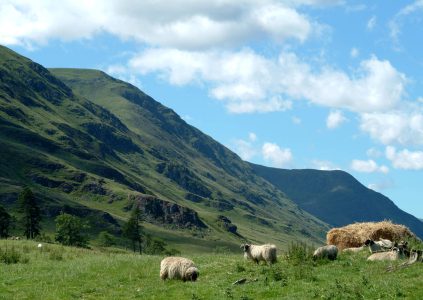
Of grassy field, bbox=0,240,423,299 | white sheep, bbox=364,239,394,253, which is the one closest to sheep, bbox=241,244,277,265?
grassy field, bbox=0,240,423,299

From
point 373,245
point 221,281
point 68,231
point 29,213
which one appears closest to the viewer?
point 221,281

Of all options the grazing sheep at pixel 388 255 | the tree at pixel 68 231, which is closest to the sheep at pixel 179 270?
the grazing sheep at pixel 388 255

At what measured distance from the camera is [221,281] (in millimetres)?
25625

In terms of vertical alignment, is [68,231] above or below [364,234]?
below

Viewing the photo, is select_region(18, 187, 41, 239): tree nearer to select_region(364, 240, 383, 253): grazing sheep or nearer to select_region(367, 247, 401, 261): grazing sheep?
select_region(364, 240, 383, 253): grazing sheep

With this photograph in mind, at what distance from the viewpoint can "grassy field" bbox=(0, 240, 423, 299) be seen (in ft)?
69.7

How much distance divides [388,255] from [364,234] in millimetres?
9409

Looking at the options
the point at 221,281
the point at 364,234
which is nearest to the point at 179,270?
the point at 221,281

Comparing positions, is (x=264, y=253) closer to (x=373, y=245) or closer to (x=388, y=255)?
(x=388, y=255)

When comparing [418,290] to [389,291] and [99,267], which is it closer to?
[389,291]

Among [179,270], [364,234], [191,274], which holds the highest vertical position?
[364,234]

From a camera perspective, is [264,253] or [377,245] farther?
[377,245]

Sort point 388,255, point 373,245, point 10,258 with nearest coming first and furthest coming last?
point 388,255, point 373,245, point 10,258

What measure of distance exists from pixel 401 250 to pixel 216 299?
13.4 m
